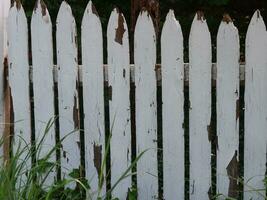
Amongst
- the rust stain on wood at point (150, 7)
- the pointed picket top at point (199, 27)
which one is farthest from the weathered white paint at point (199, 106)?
the rust stain on wood at point (150, 7)

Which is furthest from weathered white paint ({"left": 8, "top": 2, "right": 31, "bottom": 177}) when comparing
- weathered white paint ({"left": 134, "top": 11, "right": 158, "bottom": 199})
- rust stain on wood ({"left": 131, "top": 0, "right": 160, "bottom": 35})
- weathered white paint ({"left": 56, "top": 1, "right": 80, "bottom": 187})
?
rust stain on wood ({"left": 131, "top": 0, "right": 160, "bottom": 35})

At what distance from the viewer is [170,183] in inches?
147

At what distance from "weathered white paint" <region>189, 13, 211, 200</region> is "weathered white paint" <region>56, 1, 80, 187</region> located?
66 cm

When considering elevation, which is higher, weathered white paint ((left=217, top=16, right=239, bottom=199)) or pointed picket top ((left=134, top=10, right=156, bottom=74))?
pointed picket top ((left=134, top=10, right=156, bottom=74))

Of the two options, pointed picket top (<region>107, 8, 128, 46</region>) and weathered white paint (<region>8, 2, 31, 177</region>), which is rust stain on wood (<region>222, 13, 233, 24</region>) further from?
weathered white paint (<region>8, 2, 31, 177</region>)

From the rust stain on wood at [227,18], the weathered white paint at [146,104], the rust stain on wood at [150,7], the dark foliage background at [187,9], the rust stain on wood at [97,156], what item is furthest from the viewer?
the dark foliage background at [187,9]

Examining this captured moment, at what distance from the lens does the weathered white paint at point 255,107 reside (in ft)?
11.5

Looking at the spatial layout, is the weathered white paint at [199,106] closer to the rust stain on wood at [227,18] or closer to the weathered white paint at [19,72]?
the rust stain on wood at [227,18]

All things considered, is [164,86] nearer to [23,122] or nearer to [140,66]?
[140,66]

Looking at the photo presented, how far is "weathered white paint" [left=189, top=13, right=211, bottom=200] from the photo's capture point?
3.52m

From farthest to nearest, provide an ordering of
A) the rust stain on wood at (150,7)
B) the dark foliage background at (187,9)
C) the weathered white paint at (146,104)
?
the dark foliage background at (187,9), the rust stain on wood at (150,7), the weathered white paint at (146,104)

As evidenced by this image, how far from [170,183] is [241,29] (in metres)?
3.53

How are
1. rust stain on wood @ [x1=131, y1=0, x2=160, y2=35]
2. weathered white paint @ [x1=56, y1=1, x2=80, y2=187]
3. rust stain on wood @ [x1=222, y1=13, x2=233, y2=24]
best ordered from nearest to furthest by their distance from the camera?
1. rust stain on wood @ [x1=222, y1=13, x2=233, y2=24]
2. weathered white paint @ [x1=56, y1=1, x2=80, y2=187]
3. rust stain on wood @ [x1=131, y1=0, x2=160, y2=35]

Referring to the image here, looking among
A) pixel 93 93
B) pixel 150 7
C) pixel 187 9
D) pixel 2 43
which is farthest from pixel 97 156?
pixel 187 9
